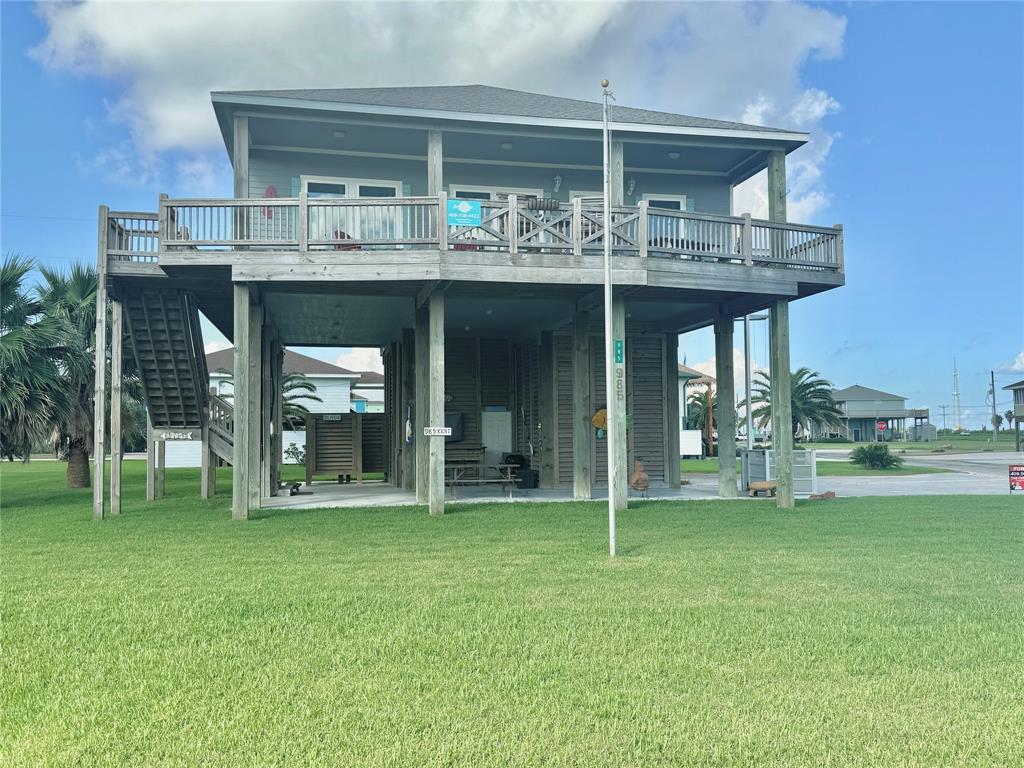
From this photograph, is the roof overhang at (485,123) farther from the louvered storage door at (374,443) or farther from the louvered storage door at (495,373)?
the louvered storage door at (374,443)

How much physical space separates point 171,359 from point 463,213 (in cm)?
708

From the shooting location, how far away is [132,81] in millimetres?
21188

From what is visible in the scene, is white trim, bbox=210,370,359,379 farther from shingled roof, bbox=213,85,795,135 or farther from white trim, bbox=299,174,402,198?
shingled roof, bbox=213,85,795,135

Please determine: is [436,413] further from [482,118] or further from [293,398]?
[293,398]

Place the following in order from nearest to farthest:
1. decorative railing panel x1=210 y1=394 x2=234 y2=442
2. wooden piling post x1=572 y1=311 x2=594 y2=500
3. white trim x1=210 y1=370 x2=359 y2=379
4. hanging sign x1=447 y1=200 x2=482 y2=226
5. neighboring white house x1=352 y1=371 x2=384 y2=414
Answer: hanging sign x1=447 y1=200 x2=482 y2=226, wooden piling post x1=572 y1=311 x2=594 y2=500, decorative railing panel x1=210 y1=394 x2=234 y2=442, white trim x1=210 y1=370 x2=359 y2=379, neighboring white house x1=352 y1=371 x2=384 y2=414

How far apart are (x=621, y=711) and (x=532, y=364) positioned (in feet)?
54.6

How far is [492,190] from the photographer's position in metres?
18.0

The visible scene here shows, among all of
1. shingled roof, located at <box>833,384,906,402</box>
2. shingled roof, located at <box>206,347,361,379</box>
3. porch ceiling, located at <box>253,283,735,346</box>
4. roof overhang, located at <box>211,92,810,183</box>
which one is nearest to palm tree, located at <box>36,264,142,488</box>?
porch ceiling, located at <box>253,283,735,346</box>

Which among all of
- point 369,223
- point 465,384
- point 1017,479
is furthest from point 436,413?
point 1017,479

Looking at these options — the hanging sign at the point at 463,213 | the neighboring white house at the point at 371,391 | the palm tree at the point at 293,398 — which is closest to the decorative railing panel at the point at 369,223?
the hanging sign at the point at 463,213

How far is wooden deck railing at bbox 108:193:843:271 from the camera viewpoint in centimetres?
1395

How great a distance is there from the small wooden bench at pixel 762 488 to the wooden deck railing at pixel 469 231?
15.3 ft

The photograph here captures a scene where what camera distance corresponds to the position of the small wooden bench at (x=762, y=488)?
1786 cm

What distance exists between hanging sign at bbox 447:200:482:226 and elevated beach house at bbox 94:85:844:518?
36 millimetres
